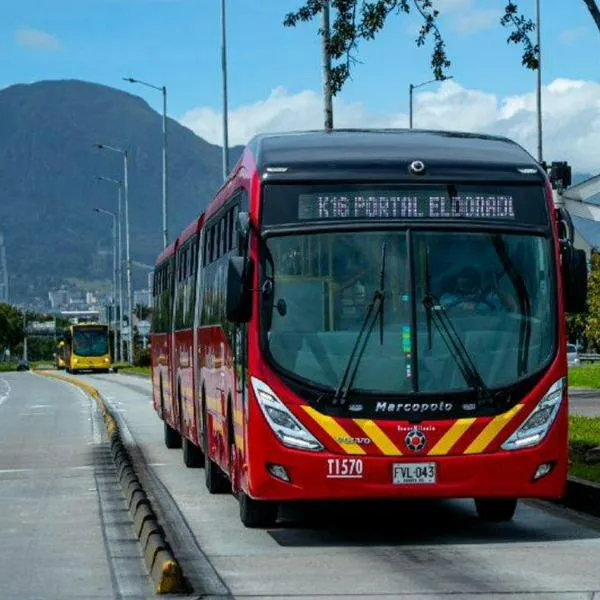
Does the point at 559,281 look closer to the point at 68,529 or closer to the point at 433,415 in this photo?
the point at 433,415

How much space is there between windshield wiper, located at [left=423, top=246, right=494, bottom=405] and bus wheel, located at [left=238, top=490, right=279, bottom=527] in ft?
6.87

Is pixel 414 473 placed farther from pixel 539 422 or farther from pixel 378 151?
pixel 378 151

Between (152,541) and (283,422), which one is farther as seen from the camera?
(283,422)

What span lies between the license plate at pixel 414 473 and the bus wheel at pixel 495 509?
1.77m

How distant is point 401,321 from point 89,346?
8945 centimetres

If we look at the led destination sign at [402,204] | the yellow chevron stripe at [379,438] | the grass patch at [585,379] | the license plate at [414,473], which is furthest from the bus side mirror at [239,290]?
the grass patch at [585,379]

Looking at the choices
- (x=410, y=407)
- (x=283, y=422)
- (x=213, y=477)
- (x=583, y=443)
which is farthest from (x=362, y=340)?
(x=583, y=443)

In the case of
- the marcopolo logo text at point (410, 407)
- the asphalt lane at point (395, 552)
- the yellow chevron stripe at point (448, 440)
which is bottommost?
the asphalt lane at point (395, 552)

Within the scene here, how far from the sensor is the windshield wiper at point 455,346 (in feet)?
42.0

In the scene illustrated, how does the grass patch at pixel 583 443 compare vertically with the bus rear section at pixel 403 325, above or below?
below

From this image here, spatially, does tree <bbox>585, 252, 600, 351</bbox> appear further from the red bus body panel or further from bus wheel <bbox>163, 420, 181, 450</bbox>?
the red bus body panel

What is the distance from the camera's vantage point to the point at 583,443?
20.7 metres

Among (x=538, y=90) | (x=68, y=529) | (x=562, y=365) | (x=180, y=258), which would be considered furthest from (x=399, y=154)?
(x=538, y=90)

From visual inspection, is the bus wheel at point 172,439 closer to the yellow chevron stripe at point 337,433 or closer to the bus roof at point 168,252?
the bus roof at point 168,252
